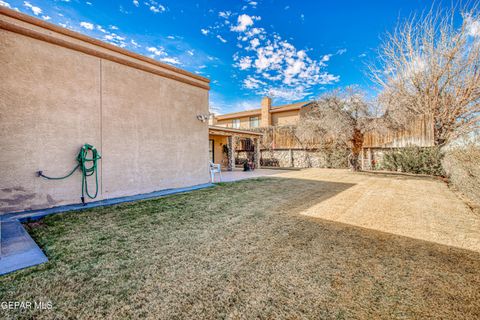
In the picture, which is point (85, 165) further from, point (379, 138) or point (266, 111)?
point (266, 111)

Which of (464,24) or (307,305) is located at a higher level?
(464,24)

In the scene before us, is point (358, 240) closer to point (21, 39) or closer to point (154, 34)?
point (21, 39)

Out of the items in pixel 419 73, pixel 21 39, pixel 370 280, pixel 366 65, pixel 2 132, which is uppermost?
pixel 366 65

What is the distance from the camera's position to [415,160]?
37.0ft

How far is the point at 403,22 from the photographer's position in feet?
30.5

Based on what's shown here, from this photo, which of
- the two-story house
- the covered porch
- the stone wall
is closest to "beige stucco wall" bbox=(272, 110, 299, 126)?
the two-story house

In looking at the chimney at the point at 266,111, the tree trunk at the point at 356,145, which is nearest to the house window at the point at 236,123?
the chimney at the point at 266,111

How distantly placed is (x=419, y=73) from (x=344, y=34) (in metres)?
4.96

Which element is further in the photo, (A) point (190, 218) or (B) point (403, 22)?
(B) point (403, 22)

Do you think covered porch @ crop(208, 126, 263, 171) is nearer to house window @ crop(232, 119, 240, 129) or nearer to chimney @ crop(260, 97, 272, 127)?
chimney @ crop(260, 97, 272, 127)

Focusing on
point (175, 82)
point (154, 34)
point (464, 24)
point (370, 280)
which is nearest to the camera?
point (370, 280)

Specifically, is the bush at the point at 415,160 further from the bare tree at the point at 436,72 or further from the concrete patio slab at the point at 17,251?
the concrete patio slab at the point at 17,251

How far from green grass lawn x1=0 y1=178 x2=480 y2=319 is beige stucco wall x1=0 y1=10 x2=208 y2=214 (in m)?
1.51

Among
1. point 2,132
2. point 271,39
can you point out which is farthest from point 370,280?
point 271,39
